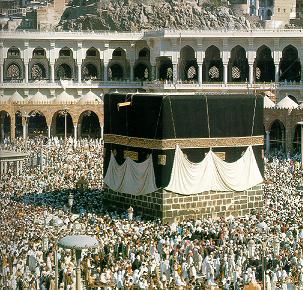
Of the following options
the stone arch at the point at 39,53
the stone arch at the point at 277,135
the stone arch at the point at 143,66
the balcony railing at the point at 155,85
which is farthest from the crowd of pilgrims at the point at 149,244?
the stone arch at the point at 143,66

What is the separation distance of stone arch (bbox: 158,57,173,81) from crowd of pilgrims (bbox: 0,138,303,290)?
2331 cm

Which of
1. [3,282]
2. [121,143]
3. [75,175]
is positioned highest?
[3,282]

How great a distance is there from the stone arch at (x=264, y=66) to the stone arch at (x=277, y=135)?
36.6 feet

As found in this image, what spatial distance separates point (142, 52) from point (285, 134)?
1548 centimetres

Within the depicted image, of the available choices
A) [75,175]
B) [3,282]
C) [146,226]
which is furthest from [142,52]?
[3,282]

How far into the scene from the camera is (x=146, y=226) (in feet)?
70.4

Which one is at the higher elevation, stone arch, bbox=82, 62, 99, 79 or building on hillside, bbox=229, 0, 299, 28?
building on hillside, bbox=229, 0, 299, 28

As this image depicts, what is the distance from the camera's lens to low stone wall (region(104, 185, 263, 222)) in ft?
74.7

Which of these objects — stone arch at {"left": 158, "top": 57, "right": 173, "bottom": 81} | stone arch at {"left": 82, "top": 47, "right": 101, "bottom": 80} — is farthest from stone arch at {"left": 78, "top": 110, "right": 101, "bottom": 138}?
stone arch at {"left": 158, "top": 57, "right": 173, "bottom": 81}

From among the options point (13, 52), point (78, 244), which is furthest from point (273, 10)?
point (78, 244)

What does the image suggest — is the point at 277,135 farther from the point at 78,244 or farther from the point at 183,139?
the point at 78,244

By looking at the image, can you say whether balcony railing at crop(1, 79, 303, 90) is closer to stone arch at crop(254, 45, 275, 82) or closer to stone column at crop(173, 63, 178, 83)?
stone column at crop(173, 63, 178, 83)

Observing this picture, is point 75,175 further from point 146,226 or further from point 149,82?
Result: point 149,82

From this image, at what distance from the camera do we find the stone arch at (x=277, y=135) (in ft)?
122
